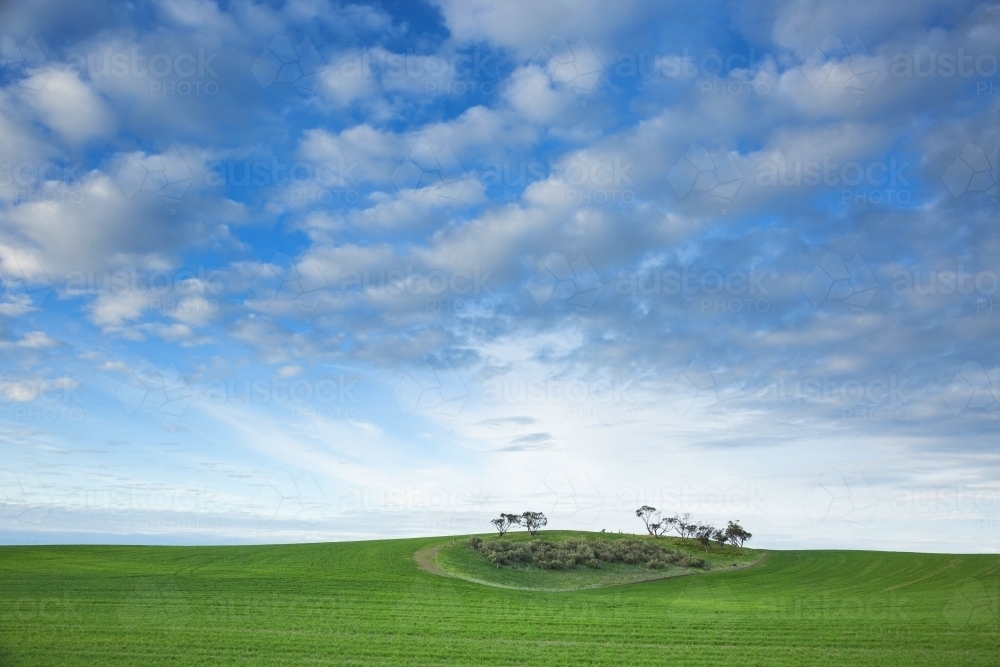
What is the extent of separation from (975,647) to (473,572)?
4054 cm

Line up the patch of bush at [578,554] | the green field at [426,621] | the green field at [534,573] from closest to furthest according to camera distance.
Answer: the green field at [426,621] → the green field at [534,573] → the patch of bush at [578,554]

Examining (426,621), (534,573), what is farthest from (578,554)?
(426,621)

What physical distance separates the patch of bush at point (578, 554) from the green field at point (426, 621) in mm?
8429

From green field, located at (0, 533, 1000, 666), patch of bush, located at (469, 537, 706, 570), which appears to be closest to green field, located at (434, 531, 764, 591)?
patch of bush, located at (469, 537, 706, 570)

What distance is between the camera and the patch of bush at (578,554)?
6531 centimetres

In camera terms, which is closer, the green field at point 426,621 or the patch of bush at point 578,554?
the green field at point 426,621

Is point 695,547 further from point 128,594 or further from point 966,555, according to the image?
point 128,594

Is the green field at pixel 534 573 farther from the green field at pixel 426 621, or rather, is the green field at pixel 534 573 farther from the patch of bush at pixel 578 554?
the green field at pixel 426 621

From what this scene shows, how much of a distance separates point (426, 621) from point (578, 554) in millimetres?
36497

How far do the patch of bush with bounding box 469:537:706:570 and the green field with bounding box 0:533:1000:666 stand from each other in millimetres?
8429

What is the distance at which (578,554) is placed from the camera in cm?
6788

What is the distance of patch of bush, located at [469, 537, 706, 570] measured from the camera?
214 ft

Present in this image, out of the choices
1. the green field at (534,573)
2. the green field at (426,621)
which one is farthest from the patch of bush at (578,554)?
the green field at (426,621)

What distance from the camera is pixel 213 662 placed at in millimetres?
26984
